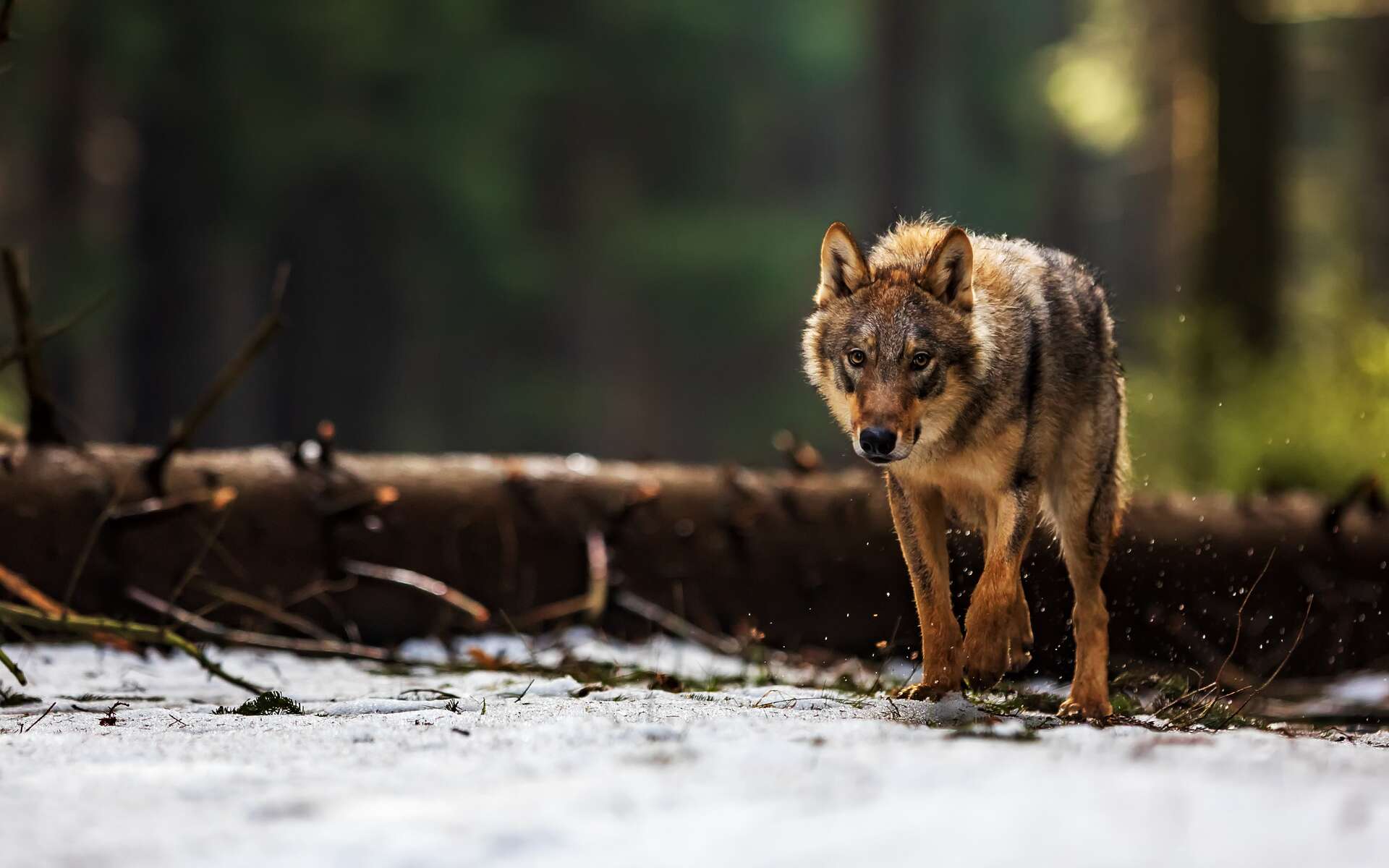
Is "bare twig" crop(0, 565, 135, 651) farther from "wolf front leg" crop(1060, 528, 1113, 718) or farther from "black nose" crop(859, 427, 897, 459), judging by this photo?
"wolf front leg" crop(1060, 528, 1113, 718)

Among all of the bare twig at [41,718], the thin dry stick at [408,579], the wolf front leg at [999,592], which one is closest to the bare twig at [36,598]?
the thin dry stick at [408,579]

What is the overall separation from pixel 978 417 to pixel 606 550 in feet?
9.42

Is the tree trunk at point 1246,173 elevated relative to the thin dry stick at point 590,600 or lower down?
elevated

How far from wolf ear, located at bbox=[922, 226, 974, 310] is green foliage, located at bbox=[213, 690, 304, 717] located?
2591 millimetres

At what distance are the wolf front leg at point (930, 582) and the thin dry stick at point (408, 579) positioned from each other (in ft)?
8.20

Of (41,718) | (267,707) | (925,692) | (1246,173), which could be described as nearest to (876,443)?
(925,692)

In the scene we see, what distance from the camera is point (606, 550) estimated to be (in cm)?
728

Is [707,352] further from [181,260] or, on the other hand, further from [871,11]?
[181,260]

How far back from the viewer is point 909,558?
5.07 metres

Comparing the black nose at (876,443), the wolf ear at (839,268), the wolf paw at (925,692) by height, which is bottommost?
the wolf paw at (925,692)

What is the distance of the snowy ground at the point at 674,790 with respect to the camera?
8.21ft

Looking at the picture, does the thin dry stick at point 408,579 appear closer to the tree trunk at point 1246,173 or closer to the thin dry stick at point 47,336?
the thin dry stick at point 47,336

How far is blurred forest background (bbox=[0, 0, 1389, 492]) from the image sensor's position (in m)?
15.0

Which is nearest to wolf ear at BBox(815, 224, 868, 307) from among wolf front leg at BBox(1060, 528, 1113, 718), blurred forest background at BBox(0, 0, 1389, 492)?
wolf front leg at BBox(1060, 528, 1113, 718)
